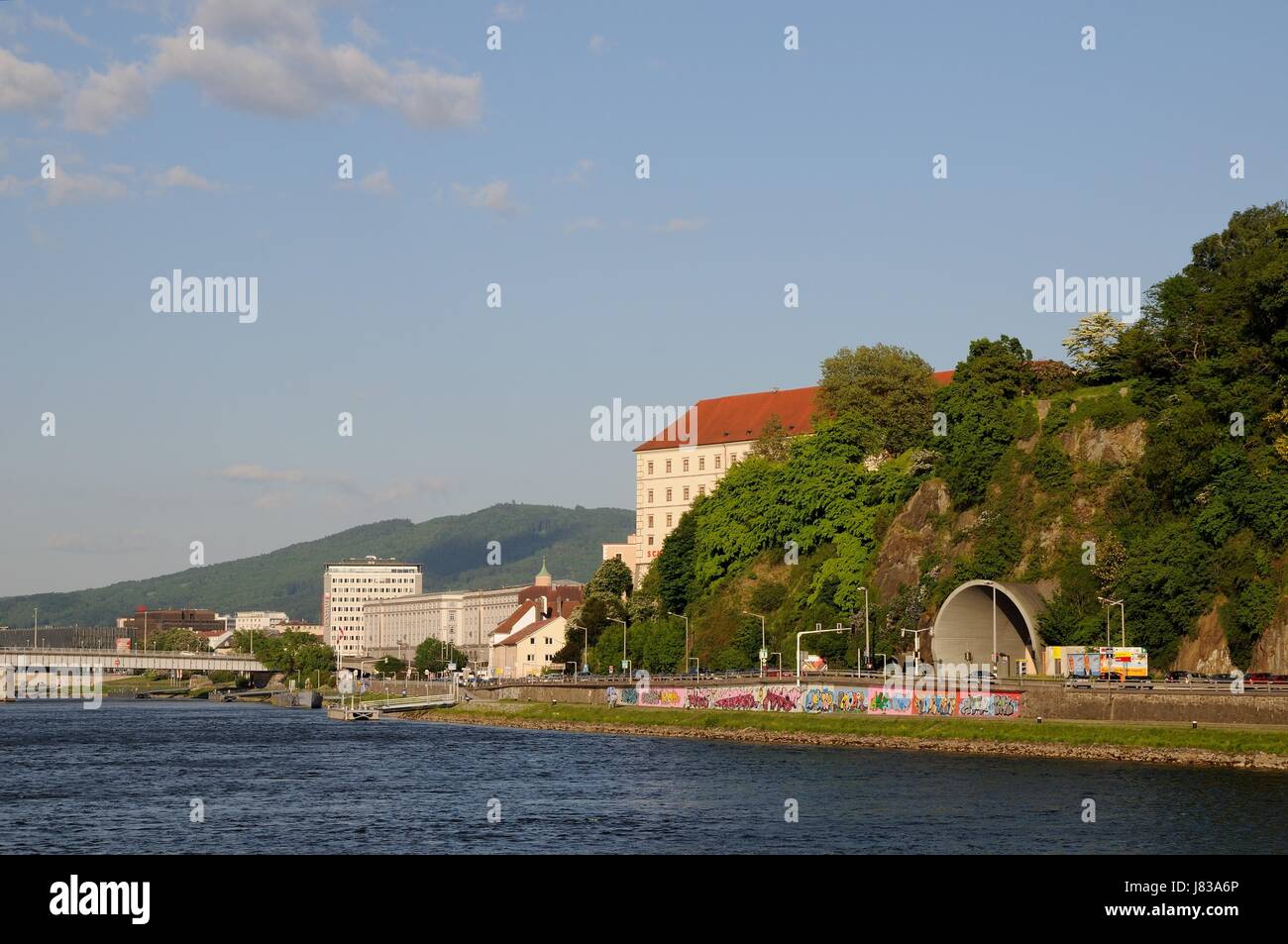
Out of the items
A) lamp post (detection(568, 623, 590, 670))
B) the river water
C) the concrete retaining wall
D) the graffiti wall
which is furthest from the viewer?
lamp post (detection(568, 623, 590, 670))

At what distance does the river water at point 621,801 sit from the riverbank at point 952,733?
2.65 metres

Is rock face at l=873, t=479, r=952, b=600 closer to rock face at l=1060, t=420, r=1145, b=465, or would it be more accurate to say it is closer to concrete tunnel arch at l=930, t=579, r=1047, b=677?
concrete tunnel arch at l=930, t=579, r=1047, b=677

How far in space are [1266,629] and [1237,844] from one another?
45.2 metres

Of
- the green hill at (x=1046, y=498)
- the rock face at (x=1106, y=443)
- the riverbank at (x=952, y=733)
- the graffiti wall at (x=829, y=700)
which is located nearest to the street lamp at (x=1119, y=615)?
the green hill at (x=1046, y=498)

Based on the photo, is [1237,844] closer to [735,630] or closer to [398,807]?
[398,807]

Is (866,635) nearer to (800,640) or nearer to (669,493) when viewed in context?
(800,640)

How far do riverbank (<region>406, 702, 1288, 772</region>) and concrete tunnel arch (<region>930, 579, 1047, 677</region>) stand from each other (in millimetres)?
13337

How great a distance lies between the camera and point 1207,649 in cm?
9356

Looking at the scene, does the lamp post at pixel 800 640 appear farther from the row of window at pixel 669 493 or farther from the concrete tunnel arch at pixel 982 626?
the row of window at pixel 669 493

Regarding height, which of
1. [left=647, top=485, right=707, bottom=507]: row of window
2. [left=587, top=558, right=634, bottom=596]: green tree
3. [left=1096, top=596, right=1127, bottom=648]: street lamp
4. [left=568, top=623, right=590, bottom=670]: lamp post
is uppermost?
[left=647, top=485, right=707, bottom=507]: row of window

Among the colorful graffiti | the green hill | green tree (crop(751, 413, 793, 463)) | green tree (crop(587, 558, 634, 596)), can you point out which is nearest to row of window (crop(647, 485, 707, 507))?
green tree (crop(587, 558, 634, 596))

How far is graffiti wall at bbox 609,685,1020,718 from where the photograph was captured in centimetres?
9331

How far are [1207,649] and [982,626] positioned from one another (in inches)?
883
